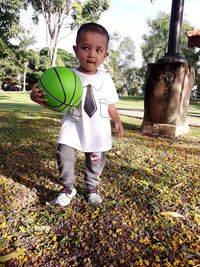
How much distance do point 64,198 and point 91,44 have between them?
4.82 ft

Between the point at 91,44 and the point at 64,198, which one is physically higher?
the point at 91,44

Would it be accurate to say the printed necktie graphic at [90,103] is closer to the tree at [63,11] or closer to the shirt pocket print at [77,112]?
the shirt pocket print at [77,112]

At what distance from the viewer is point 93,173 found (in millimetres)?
3014

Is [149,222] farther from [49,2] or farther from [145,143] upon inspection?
[49,2]

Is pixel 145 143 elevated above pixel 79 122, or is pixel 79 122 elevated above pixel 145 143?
pixel 79 122

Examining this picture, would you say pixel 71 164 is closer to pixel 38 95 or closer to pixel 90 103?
pixel 90 103

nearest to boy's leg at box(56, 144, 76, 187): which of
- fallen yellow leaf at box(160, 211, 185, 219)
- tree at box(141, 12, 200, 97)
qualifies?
fallen yellow leaf at box(160, 211, 185, 219)

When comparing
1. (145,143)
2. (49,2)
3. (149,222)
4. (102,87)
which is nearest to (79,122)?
(102,87)

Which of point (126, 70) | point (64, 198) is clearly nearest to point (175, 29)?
A: point (64, 198)

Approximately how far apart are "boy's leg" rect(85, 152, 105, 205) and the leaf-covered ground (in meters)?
0.09

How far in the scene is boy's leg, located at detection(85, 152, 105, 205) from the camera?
2900 millimetres

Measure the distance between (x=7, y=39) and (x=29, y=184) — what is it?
15.3 m

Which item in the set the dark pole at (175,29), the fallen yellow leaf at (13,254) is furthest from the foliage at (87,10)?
the fallen yellow leaf at (13,254)

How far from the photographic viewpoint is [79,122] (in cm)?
279
